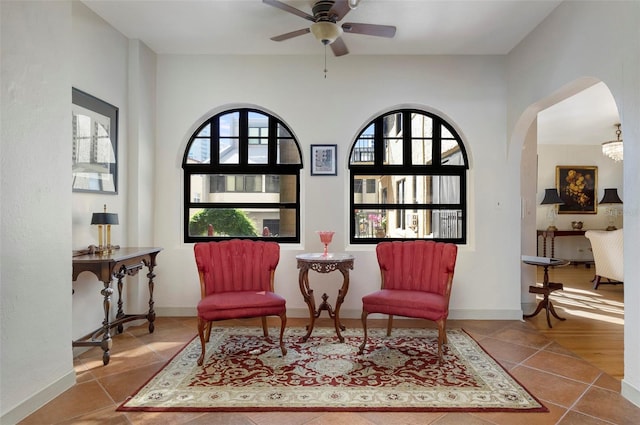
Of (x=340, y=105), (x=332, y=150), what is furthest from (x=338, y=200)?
(x=340, y=105)

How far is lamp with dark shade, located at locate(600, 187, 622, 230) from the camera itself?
8.19m

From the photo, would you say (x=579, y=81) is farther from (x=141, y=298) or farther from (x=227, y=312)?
(x=141, y=298)

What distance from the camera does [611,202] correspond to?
8.16 metres

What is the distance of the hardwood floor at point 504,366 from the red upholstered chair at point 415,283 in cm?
72

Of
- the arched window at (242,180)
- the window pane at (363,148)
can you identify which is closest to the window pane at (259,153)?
the arched window at (242,180)

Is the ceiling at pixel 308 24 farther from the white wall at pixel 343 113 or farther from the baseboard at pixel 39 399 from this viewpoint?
the baseboard at pixel 39 399

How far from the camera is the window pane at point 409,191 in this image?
4664 mm

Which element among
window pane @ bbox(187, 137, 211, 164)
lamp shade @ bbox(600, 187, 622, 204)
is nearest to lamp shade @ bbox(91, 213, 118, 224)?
window pane @ bbox(187, 137, 211, 164)

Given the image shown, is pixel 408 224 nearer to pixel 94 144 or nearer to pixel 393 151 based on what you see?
pixel 393 151

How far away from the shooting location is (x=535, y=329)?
4.00 metres

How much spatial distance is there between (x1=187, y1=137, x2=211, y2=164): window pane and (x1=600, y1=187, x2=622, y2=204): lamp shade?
343 inches

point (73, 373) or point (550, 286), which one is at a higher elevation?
point (550, 286)

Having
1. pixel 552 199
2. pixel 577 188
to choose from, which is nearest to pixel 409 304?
pixel 552 199

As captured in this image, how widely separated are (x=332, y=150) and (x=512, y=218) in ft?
7.81
